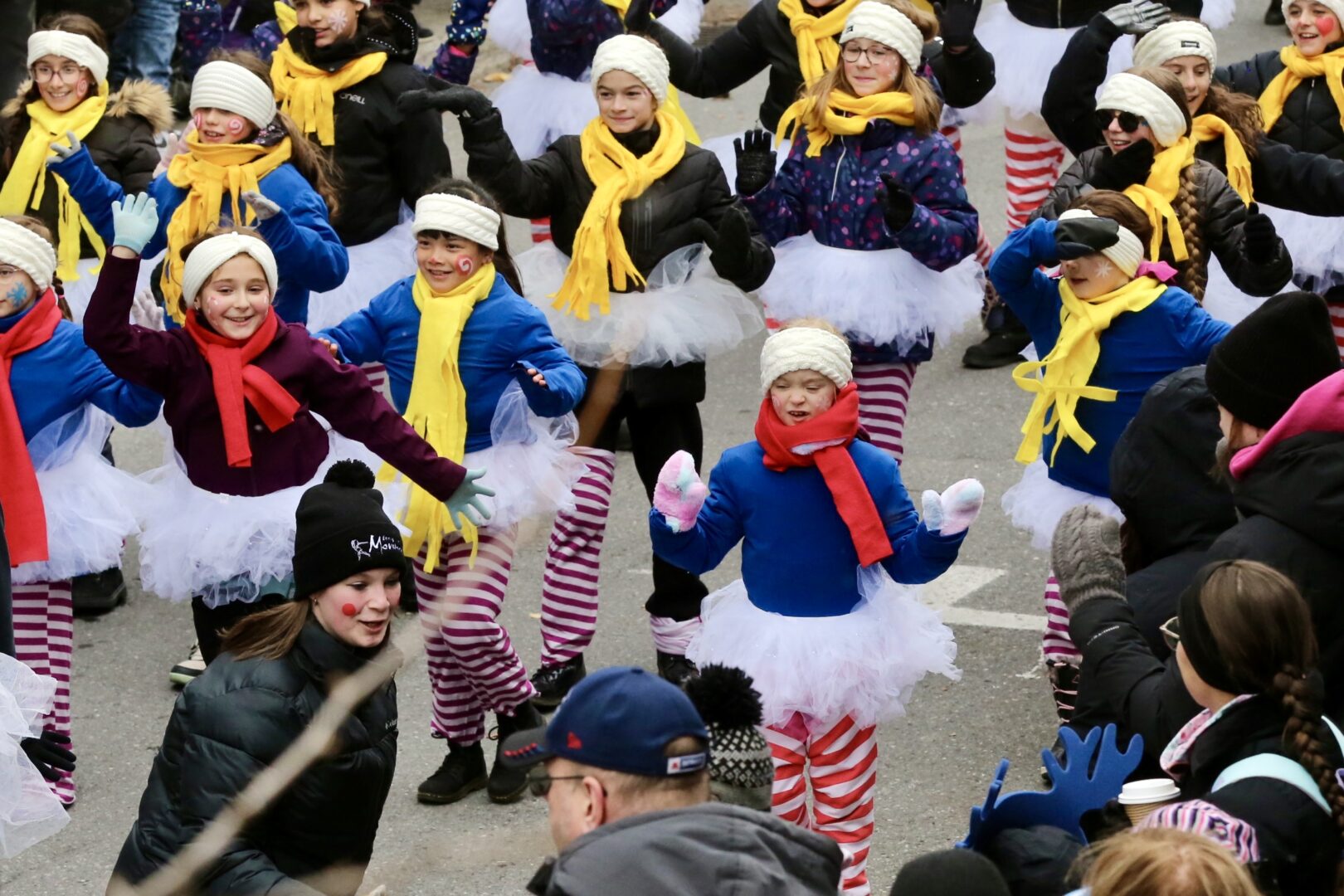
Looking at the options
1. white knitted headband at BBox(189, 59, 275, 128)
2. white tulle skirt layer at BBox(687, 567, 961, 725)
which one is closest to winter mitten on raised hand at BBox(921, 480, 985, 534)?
white tulle skirt layer at BBox(687, 567, 961, 725)

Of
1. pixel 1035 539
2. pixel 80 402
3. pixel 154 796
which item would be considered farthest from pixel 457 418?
pixel 154 796

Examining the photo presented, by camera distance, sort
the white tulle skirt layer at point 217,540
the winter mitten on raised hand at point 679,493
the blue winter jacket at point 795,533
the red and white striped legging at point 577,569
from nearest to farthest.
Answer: the winter mitten on raised hand at point 679,493 < the blue winter jacket at point 795,533 < the white tulle skirt layer at point 217,540 < the red and white striped legging at point 577,569

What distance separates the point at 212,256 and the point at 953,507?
7.42 feet

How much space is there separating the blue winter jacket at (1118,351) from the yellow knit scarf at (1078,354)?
3 centimetres

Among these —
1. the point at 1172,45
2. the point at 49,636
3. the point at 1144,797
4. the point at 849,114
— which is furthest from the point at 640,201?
the point at 1144,797

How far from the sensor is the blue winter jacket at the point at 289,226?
6750 mm

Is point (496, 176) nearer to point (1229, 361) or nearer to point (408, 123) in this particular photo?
point (408, 123)

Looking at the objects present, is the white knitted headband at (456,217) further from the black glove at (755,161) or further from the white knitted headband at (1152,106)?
the white knitted headband at (1152,106)

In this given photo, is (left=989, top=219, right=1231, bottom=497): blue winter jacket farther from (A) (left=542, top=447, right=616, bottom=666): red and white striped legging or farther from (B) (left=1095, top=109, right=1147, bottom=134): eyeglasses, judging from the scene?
(A) (left=542, top=447, right=616, bottom=666): red and white striped legging

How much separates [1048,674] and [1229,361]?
2.21m

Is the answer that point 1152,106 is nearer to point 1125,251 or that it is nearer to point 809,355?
point 1125,251

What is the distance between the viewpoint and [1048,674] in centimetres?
659

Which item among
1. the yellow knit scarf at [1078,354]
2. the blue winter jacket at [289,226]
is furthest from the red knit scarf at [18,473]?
the yellow knit scarf at [1078,354]

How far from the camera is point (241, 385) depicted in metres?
5.75
